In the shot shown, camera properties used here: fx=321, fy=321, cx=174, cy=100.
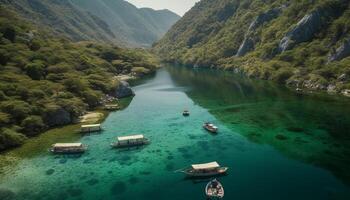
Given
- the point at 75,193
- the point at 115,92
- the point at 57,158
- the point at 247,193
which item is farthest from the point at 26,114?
the point at 247,193

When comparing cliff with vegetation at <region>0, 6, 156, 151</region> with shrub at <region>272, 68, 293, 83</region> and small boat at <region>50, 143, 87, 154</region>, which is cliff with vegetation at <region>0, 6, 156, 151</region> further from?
shrub at <region>272, 68, 293, 83</region>

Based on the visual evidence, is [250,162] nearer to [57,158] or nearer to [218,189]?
[218,189]

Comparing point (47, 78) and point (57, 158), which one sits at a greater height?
point (47, 78)

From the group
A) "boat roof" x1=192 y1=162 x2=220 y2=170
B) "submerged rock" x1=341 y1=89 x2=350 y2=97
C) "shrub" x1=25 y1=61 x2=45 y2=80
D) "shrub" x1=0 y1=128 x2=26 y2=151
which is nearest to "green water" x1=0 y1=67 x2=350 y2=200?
"boat roof" x1=192 y1=162 x2=220 y2=170

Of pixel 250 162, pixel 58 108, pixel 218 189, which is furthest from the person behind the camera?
pixel 58 108

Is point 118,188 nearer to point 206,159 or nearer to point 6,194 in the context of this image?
point 6,194

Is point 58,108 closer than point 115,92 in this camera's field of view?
Yes

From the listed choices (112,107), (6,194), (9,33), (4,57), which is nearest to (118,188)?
(6,194)

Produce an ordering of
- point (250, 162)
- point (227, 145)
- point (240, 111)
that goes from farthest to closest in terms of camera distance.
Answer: point (240, 111) < point (227, 145) < point (250, 162)
